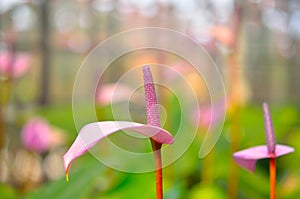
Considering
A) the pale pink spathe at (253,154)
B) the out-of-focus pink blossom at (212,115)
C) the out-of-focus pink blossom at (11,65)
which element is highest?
the out-of-focus pink blossom at (11,65)

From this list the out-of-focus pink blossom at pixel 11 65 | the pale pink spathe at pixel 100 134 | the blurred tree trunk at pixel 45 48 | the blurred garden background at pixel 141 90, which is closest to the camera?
the pale pink spathe at pixel 100 134

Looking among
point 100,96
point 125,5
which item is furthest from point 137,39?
point 100,96

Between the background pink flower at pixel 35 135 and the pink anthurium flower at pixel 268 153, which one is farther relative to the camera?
the background pink flower at pixel 35 135

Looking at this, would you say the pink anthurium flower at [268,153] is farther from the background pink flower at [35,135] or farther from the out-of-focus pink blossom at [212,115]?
the background pink flower at [35,135]

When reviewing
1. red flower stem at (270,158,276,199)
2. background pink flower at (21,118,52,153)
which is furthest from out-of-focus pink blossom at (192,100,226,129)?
red flower stem at (270,158,276,199)

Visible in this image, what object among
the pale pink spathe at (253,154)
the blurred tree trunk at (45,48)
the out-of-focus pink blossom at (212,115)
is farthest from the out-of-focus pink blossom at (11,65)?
the blurred tree trunk at (45,48)

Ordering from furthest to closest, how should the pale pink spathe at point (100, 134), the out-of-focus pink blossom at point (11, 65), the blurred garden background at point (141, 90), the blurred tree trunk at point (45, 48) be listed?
1. the blurred tree trunk at point (45, 48)
2. the out-of-focus pink blossom at point (11, 65)
3. the blurred garden background at point (141, 90)
4. the pale pink spathe at point (100, 134)

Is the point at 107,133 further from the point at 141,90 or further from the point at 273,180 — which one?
the point at 141,90

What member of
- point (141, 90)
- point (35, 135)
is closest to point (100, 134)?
point (35, 135)

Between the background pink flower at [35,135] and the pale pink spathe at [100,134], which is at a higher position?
the pale pink spathe at [100,134]
